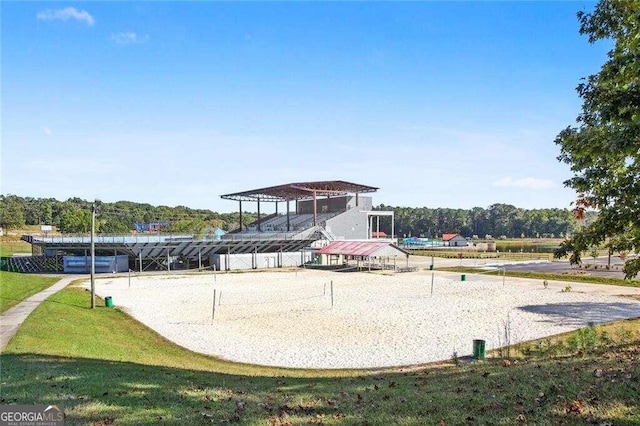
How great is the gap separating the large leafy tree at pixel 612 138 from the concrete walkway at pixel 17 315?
53.0 ft

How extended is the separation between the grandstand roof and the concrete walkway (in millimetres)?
33692

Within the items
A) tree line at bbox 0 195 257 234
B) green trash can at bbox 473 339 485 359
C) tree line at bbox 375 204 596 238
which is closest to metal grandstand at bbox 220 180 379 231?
tree line at bbox 0 195 257 234

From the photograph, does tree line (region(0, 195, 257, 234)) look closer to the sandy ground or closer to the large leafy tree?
the sandy ground

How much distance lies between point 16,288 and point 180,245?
20.8 meters

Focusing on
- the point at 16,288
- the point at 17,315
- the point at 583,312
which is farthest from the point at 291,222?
the point at 17,315

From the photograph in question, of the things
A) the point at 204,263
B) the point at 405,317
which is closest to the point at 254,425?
the point at 405,317

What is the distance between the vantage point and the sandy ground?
17266mm

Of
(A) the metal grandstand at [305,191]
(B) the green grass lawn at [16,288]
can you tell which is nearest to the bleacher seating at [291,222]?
(A) the metal grandstand at [305,191]

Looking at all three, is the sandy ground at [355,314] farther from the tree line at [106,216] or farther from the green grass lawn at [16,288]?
the tree line at [106,216]

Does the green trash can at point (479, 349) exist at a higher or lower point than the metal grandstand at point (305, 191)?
lower

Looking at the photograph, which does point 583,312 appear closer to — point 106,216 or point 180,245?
point 180,245

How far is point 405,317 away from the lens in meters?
23.8

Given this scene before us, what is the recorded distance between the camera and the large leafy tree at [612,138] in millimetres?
7898

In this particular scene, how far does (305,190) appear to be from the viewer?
57844 millimetres
